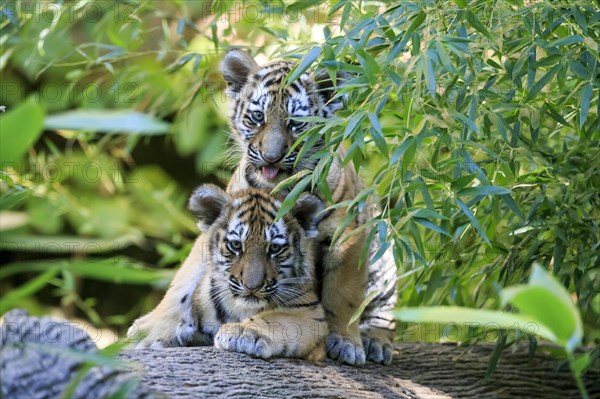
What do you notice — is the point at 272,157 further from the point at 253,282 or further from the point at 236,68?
the point at 236,68

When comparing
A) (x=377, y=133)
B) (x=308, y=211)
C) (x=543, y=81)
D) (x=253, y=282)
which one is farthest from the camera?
(x=308, y=211)

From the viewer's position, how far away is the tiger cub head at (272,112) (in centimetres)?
373

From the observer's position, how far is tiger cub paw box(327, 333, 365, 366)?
375 centimetres

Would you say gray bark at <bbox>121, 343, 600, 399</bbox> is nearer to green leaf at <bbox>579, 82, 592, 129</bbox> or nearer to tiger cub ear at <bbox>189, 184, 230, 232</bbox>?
tiger cub ear at <bbox>189, 184, 230, 232</bbox>

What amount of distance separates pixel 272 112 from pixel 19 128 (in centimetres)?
225

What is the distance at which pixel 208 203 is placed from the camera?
3877 millimetres

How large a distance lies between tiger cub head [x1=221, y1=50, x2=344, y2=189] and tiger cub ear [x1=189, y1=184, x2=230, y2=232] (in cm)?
17

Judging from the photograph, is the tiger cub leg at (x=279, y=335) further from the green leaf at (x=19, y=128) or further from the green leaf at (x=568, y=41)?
the green leaf at (x=19, y=128)

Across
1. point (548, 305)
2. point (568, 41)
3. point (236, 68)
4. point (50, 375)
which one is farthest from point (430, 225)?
point (236, 68)

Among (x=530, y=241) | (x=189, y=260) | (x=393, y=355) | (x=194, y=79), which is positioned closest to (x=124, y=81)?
(x=194, y=79)

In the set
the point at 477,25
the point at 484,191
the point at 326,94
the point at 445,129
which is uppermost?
the point at 477,25

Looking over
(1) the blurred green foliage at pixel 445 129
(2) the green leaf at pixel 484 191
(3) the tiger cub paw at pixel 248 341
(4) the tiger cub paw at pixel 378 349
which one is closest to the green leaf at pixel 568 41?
(1) the blurred green foliage at pixel 445 129

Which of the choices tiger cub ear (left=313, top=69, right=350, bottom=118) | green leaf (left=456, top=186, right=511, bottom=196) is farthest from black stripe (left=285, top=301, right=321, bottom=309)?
green leaf (left=456, top=186, right=511, bottom=196)

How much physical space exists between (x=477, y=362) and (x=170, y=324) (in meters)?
1.47
